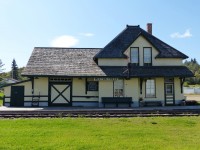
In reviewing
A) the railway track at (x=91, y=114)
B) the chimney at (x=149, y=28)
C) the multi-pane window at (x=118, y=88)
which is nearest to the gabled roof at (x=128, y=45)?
the chimney at (x=149, y=28)

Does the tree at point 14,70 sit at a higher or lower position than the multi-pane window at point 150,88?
higher

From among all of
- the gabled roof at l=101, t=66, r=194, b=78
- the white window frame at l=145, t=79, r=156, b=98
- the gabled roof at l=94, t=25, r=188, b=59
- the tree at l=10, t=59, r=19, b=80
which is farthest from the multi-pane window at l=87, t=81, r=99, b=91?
the tree at l=10, t=59, r=19, b=80

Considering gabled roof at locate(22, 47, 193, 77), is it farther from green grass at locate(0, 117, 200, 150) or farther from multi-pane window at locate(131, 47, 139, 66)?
green grass at locate(0, 117, 200, 150)

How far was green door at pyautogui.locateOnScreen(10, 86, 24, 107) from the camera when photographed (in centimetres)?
2619

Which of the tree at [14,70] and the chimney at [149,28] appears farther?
the tree at [14,70]

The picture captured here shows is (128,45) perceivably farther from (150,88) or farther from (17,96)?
(17,96)

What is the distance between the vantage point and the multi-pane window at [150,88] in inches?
1059

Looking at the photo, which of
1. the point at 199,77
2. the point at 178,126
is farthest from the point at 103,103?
the point at 199,77

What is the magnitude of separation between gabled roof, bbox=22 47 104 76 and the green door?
1.87 m

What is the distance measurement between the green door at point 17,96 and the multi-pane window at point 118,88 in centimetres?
829

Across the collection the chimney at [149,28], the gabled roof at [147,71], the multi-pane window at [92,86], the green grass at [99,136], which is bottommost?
the green grass at [99,136]

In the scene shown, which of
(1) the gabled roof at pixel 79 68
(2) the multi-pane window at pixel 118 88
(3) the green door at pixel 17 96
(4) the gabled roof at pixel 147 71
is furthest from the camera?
(2) the multi-pane window at pixel 118 88

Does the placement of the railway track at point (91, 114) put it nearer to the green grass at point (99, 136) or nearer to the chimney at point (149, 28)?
the green grass at point (99, 136)

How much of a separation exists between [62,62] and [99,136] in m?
17.8
